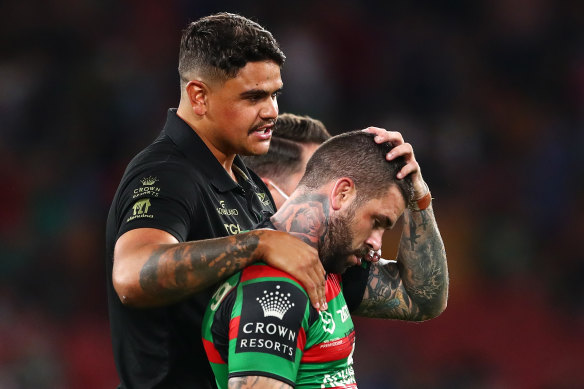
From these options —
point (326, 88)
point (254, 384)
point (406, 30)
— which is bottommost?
point (254, 384)

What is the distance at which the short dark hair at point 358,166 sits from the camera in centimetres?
284

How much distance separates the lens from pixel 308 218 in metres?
2.81

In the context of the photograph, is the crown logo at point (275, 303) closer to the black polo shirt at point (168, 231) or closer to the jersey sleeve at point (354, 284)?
the black polo shirt at point (168, 231)

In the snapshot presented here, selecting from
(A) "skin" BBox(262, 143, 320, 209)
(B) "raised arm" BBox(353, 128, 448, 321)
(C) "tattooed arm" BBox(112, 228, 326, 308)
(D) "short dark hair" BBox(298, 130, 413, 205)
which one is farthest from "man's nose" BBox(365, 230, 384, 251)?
(A) "skin" BBox(262, 143, 320, 209)

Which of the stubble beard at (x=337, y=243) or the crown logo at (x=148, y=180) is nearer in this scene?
the stubble beard at (x=337, y=243)

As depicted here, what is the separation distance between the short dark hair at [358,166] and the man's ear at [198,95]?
639 millimetres

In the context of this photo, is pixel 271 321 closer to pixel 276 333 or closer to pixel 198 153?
pixel 276 333

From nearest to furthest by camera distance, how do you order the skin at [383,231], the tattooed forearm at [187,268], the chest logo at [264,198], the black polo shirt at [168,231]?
the tattooed forearm at [187,268] < the skin at [383,231] < the black polo shirt at [168,231] < the chest logo at [264,198]

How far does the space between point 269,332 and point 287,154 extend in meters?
2.40

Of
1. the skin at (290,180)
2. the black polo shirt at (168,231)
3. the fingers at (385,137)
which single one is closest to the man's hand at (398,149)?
the fingers at (385,137)

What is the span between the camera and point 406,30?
9562 mm

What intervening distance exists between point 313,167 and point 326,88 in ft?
20.4
